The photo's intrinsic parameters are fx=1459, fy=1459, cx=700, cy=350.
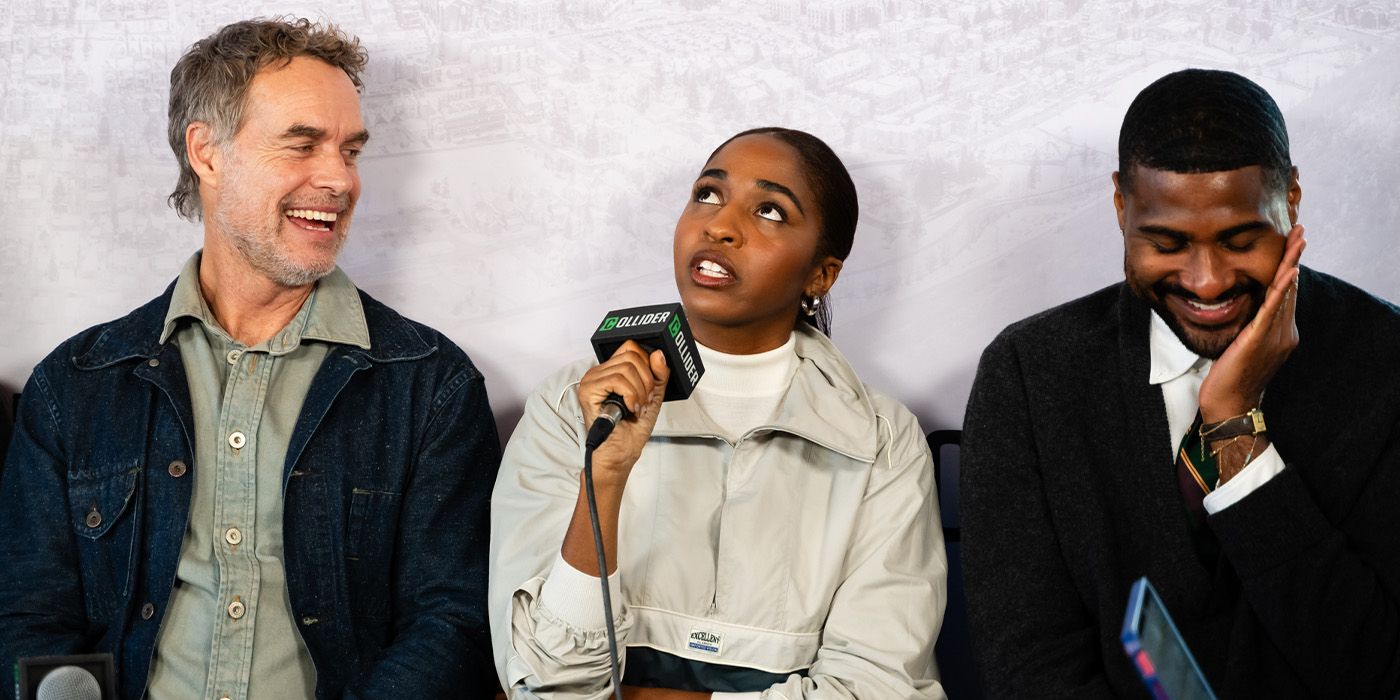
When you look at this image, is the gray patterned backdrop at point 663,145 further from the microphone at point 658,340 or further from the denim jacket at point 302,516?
the microphone at point 658,340

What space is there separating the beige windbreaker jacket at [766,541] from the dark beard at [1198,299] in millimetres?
450

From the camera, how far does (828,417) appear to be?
2352 mm

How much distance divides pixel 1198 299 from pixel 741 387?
737mm

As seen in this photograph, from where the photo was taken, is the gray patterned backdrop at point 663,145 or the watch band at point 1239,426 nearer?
the watch band at point 1239,426

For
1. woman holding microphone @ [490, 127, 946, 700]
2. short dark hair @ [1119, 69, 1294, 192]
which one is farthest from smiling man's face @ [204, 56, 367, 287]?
short dark hair @ [1119, 69, 1294, 192]

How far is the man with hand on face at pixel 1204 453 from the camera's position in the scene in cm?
205

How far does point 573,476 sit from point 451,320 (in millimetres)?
768

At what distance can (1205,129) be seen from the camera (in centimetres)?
212

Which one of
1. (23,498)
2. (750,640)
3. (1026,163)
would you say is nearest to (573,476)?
(750,640)

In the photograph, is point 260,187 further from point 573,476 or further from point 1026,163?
point 1026,163

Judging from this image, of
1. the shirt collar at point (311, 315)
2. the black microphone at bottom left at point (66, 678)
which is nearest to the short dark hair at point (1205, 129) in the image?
the shirt collar at point (311, 315)

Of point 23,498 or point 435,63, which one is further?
point 435,63

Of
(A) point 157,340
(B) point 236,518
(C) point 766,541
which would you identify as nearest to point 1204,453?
(C) point 766,541

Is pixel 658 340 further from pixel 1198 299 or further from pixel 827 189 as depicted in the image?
pixel 1198 299
